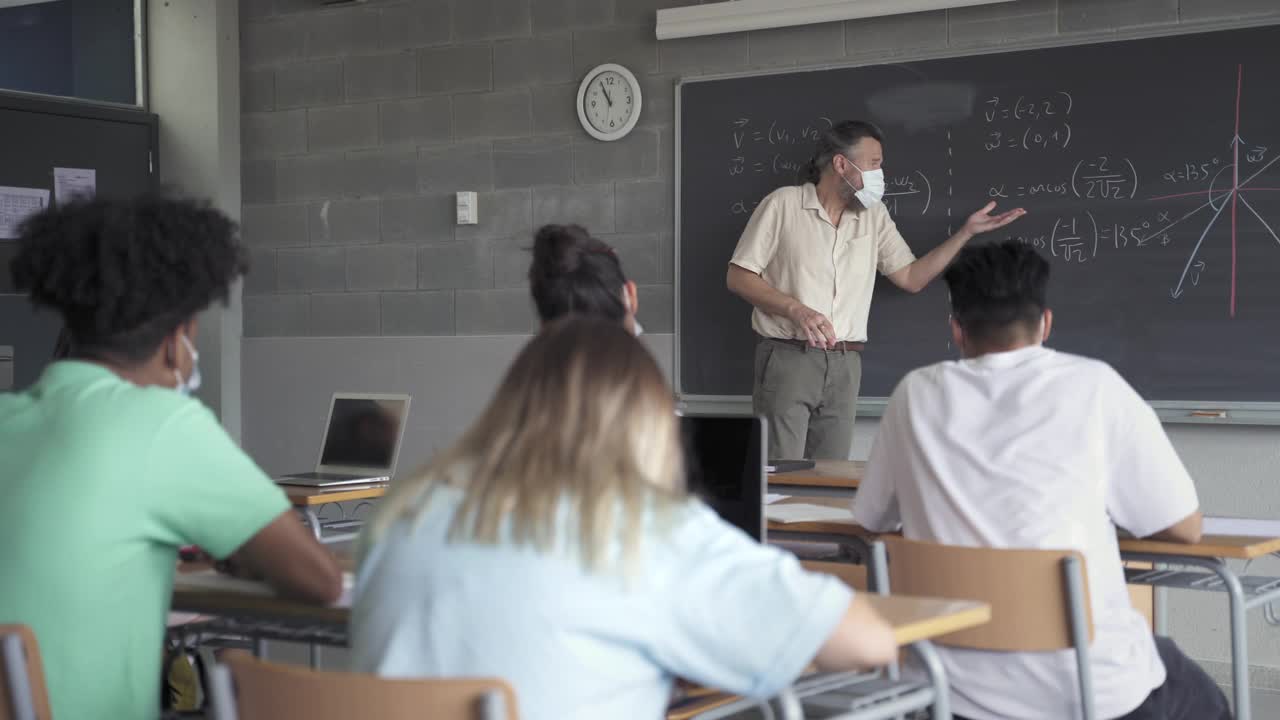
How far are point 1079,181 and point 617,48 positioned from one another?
5.86ft

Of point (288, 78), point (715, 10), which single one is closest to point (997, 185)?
point (715, 10)

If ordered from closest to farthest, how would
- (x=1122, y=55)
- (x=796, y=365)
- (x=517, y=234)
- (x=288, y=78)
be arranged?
(x=1122, y=55)
(x=796, y=365)
(x=517, y=234)
(x=288, y=78)

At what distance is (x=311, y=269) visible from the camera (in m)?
5.87

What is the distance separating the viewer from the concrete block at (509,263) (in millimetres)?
5402

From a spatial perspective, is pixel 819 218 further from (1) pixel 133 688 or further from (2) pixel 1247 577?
(1) pixel 133 688

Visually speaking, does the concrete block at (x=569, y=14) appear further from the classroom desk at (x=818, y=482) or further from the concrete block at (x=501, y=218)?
Answer: the classroom desk at (x=818, y=482)

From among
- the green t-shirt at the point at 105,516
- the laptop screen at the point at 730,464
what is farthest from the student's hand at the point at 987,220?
the green t-shirt at the point at 105,516

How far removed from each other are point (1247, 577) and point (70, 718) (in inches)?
96.3

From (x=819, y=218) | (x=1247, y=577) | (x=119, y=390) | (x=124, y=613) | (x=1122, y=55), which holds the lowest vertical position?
(x=1247, y=577)

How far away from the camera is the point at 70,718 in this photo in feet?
5.53

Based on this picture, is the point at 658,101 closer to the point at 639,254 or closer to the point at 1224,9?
the point at 639,254

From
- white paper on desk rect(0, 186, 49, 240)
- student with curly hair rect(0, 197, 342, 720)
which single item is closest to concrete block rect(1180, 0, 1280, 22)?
student with curly hair rect(0, 197, 342, 720)

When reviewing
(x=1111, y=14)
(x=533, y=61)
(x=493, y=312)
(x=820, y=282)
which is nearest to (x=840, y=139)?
(x=820, y=282)

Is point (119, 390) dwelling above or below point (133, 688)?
above
